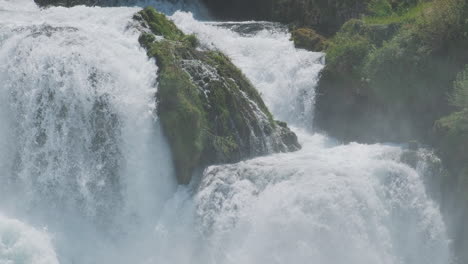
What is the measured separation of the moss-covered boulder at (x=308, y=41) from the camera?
2203cm

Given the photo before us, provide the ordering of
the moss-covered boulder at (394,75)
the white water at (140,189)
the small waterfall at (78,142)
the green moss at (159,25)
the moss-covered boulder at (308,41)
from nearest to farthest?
1. the white water at (140,189)
2. the small waterfall at (78,142)
3. the moss-covered boulder at (394,75)
4. the green moss at (159,25)
5. the moss-covered boulder at (308,41)

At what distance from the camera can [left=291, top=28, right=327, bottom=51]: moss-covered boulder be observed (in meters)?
22.0

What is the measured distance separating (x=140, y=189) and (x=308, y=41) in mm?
8648

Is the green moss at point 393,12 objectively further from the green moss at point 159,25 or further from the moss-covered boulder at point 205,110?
the green moss at point 159,25

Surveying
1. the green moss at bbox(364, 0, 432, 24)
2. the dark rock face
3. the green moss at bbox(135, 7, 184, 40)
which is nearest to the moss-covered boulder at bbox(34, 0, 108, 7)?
the dark rock face

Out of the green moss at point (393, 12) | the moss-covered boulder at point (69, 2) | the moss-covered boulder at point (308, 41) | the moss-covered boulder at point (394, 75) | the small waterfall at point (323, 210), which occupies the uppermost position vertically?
the moss-covered boulder at point (69, 2)

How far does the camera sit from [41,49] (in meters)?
16.9

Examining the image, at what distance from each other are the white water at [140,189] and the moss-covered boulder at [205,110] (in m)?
0.43

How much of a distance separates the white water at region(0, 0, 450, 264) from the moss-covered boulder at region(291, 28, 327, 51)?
514 centimetres

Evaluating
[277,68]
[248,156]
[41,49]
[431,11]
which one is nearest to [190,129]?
[248,156]

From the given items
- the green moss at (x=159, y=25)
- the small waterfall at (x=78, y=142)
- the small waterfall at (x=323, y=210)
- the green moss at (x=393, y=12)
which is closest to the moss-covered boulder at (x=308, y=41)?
the green moss at (x=393, y=12)

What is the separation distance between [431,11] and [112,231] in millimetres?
10053

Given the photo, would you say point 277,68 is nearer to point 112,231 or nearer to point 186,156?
point 186,156

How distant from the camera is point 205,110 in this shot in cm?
1716
